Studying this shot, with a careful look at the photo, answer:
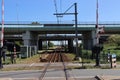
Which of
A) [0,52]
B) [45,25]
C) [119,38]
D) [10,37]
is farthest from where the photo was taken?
[10,37]

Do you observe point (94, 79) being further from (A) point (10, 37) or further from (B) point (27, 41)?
(A) point (10, 37)

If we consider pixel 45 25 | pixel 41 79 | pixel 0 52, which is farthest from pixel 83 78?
pixel 45 25

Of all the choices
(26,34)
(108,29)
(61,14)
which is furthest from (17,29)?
(61,14)

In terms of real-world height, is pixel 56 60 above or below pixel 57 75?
below

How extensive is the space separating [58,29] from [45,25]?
163 inches

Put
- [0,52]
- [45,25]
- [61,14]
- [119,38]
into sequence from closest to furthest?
1. [0,52]
2. [61,14]
3. [45,25]
4. [119,38]

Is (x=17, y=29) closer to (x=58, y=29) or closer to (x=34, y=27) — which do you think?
(x=34, y=27)

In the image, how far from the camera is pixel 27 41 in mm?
77250

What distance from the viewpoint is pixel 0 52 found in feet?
93.2

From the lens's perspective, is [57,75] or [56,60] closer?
[57,75]

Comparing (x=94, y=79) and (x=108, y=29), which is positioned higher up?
(x=108, y=29)

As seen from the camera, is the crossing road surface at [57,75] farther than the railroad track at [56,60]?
No

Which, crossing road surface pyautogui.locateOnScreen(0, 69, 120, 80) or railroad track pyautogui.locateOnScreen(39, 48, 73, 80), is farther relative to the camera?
railroad track pyautogui.locateOnScreen(39, 48, 73, 80)

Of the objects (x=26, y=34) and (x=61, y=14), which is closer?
(x=61, y=14)
